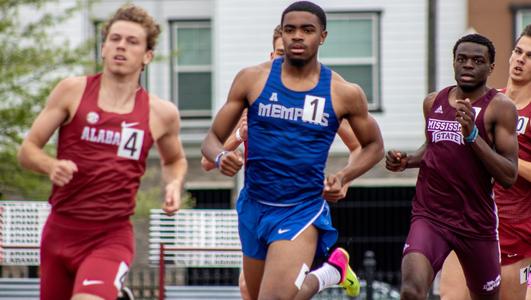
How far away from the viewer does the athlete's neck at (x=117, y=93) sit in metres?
9.12

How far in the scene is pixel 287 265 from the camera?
9.44 meters

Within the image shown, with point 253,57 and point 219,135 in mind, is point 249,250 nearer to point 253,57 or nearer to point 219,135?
point 219,135

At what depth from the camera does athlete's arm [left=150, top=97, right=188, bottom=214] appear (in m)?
9.19

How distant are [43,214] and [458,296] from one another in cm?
855

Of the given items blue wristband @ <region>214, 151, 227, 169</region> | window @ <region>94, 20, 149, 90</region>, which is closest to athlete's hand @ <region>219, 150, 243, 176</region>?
blue wristband @ <region>214, 151, 227, 169</region>

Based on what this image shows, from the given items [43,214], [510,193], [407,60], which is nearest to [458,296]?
[510,193]

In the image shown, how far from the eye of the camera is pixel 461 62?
33.6 feet

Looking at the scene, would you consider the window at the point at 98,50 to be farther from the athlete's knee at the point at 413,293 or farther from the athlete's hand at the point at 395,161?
the athlete's knee at the point at 413,293

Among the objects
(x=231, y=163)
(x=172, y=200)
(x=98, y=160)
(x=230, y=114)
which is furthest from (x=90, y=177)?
(x=230, y=114)

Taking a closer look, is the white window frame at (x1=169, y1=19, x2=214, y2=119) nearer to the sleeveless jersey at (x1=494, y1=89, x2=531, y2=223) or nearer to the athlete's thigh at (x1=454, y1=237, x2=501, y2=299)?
the sleeveless jersey at (x1=494, y1=89, x2=531, y2=223)

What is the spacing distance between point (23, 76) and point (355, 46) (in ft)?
Result: 24.2

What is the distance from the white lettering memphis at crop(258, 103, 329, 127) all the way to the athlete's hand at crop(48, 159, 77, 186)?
1.59 meters

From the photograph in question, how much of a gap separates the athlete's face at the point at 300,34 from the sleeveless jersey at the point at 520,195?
7.52 feet

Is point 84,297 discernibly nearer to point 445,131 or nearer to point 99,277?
point 99,277
